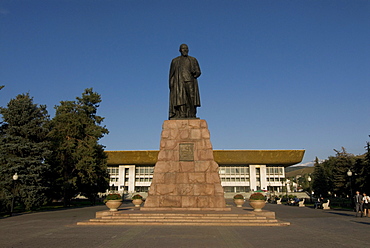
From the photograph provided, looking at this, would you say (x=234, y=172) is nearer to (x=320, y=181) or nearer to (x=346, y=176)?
(x=320, y=181)

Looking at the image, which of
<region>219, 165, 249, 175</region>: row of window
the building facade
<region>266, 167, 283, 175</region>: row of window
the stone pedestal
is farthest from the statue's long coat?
<region>266, 167, 283, 175</region>: row of window

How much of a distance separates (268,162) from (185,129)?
164 ft

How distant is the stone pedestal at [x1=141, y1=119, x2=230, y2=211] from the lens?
1229 cm

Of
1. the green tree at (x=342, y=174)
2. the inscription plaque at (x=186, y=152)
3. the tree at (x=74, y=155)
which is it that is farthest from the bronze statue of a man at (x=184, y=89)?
the green tree at (x=342, y=174)

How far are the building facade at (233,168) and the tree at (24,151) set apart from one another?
116 ft

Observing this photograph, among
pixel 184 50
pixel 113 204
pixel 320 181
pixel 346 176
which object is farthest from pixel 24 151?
pixel 320 181

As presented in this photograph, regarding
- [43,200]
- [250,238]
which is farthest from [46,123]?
[250,238]

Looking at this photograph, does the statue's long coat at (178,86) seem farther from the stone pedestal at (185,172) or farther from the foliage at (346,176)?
the foliage at (346,176)

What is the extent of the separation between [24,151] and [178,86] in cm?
1510

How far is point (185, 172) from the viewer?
12711 mm

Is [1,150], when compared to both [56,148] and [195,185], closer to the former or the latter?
[56,148]

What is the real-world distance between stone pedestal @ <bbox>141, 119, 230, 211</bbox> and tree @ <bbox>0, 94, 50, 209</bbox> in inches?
532

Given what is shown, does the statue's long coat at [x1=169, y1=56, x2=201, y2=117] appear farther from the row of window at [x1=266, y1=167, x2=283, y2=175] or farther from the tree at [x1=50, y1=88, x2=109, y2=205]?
the row of window at [x1=266, y1=167, x2=283, y2=175]

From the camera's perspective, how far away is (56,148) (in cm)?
2827
